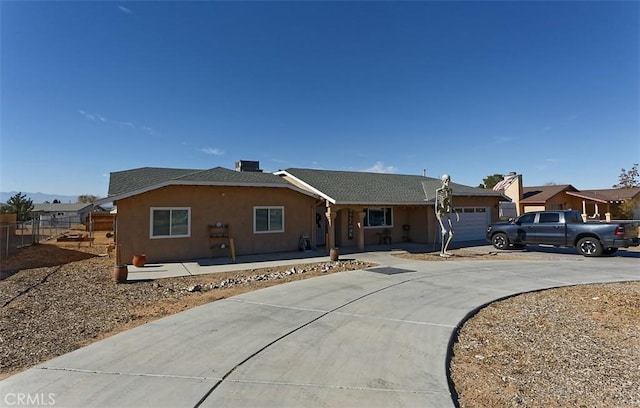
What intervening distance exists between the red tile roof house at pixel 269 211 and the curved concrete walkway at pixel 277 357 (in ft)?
23.3

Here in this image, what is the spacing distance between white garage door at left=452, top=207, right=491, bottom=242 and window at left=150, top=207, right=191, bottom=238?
1453 centimetres

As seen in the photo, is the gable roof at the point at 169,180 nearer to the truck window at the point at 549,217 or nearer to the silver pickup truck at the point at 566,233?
the silver pickup truck at the point at 566,233

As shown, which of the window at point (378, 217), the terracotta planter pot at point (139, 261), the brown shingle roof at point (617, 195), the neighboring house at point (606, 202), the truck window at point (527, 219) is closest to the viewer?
the terracotta planter pot at point (139, 261)

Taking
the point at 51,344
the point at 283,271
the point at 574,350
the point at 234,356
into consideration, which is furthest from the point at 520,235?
the point at 51,344

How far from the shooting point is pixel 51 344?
17.4 ft

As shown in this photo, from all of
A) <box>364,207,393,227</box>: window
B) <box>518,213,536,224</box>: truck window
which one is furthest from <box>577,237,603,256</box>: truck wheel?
<box>364,207,393,227</box>: window

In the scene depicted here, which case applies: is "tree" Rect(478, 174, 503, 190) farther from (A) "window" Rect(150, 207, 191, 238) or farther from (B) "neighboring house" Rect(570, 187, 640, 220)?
(A) "window" Rect(150, 207, 191, 238)

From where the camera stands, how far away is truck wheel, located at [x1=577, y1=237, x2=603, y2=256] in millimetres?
14551

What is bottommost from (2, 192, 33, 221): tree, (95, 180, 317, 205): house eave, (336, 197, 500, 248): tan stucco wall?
(336, 197, 500, 248): tan stucco wall

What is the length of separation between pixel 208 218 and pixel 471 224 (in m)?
15.2

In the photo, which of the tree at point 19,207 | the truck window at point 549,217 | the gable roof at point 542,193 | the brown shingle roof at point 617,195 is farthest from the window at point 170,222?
the brown shingle roof at point 617,195

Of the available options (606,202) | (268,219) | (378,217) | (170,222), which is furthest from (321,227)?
(606,202)

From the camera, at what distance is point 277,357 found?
4648 millimetres

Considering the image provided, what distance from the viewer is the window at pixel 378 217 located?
19000 millimetres
